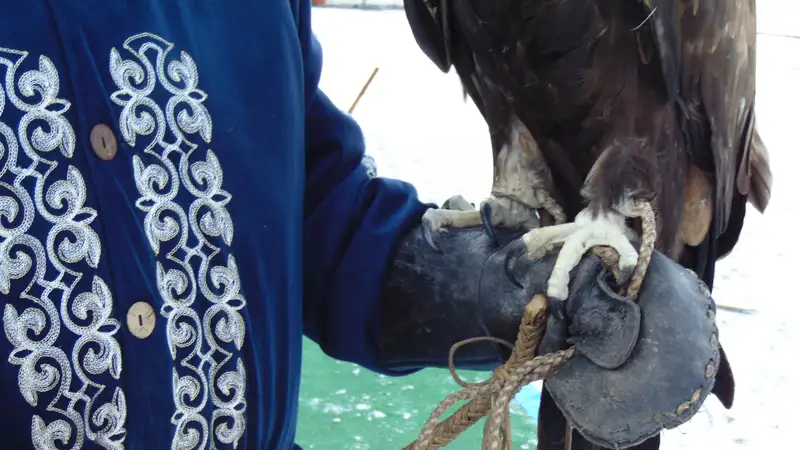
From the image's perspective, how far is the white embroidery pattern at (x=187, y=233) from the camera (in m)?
0.66

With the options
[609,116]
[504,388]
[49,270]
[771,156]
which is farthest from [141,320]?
[771,156]

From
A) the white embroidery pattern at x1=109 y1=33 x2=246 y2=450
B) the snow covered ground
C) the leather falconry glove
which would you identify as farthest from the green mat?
the white embroidery pattern at x1=109 y1=33 x2=246 y2=450

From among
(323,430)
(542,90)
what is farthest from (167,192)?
(323,430)

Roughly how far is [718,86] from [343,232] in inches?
27.0

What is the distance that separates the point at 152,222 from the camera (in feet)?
2.17

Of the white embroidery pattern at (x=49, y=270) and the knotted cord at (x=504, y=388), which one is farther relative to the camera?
the knotted cord at (x=504, y=388)

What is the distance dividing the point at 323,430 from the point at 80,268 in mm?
1258

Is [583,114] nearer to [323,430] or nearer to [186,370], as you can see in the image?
[186,370]

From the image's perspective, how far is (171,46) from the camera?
684mm

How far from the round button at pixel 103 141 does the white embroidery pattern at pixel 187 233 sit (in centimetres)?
1

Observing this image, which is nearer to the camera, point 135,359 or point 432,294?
point 135,359

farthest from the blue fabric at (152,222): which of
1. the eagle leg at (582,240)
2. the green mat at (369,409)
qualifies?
the green mat at (369,409)

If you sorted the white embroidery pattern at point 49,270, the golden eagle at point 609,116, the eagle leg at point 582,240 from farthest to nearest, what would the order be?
the golden eagle at point 609,116
the eagle leg at point 582,240
the white embroidery pattern at point 49,270

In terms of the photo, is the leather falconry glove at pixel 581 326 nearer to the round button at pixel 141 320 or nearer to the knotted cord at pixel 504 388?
the knotted cord at pixel 504 388
